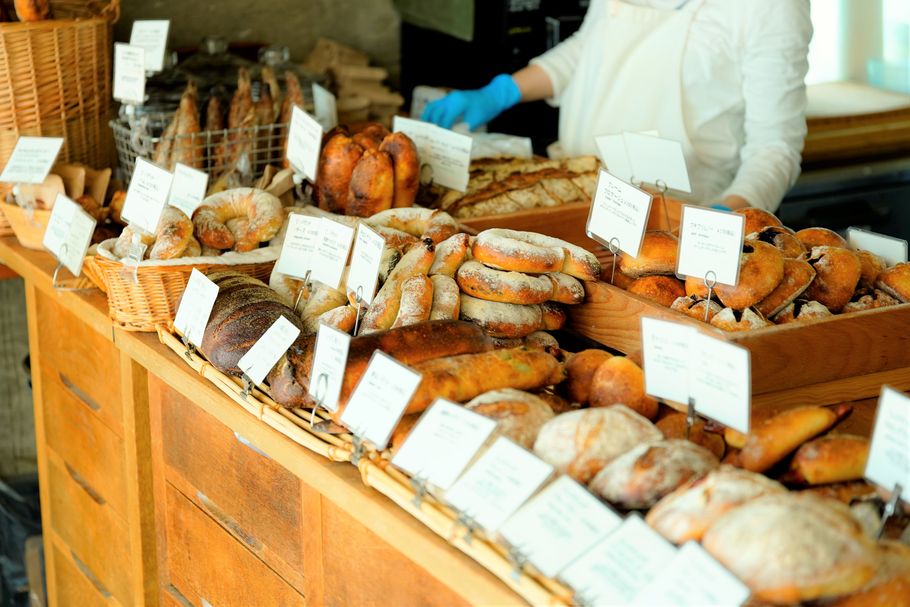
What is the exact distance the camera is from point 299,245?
2.00 m

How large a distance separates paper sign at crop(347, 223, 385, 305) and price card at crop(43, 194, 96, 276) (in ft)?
2.58

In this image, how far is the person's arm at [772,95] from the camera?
2.91m

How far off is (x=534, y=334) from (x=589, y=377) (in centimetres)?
24

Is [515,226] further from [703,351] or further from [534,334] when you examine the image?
[703,351]

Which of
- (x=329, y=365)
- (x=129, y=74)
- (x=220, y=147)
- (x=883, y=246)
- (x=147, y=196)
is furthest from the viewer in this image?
(x=129, y=74)

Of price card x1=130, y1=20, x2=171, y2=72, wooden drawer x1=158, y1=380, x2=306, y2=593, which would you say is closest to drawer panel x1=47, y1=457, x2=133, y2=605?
wooden drawer x1=158, y1=380, x2=306, y2=593

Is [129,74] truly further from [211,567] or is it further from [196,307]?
[211,567]

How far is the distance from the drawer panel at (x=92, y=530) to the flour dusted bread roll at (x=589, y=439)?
141cm

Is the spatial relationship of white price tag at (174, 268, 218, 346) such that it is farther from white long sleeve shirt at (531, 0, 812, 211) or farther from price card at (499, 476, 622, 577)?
white long sleeve shirt at (531, 0, 812, 211)

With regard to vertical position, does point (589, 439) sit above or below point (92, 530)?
above

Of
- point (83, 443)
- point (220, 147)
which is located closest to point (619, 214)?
point (220, 147)

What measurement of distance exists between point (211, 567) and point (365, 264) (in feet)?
2.39

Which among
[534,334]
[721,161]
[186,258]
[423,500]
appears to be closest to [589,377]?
[534,334]

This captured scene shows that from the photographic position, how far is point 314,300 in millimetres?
1914
